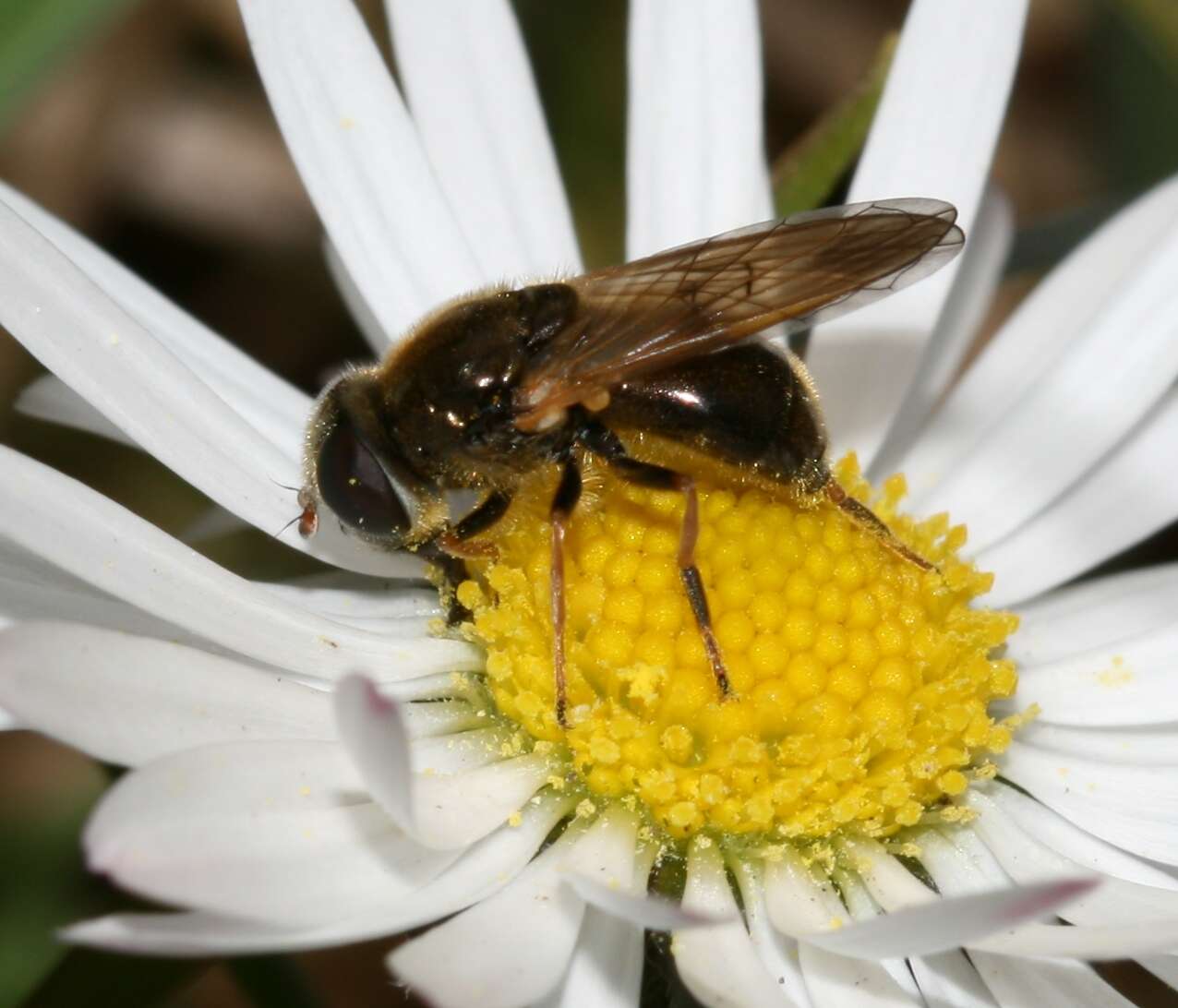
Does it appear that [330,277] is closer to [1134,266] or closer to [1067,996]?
[1134,266]

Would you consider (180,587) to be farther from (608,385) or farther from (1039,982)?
(1039,982)

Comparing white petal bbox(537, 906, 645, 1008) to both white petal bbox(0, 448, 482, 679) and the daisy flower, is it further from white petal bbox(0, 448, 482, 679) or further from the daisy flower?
white petal bbox(0, 448, 482, 679)

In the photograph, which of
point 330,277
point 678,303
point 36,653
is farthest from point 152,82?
point 36,653

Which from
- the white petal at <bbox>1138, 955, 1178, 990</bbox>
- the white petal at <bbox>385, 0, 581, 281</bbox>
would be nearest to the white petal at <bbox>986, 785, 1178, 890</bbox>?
the white petal at <bbox>1138, 955, 1178, 990</bbox>

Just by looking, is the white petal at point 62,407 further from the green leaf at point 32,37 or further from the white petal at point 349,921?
the white petal at point 349,921

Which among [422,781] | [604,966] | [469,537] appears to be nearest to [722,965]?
[604,966]

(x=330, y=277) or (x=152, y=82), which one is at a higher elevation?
(x=152, y=82)
